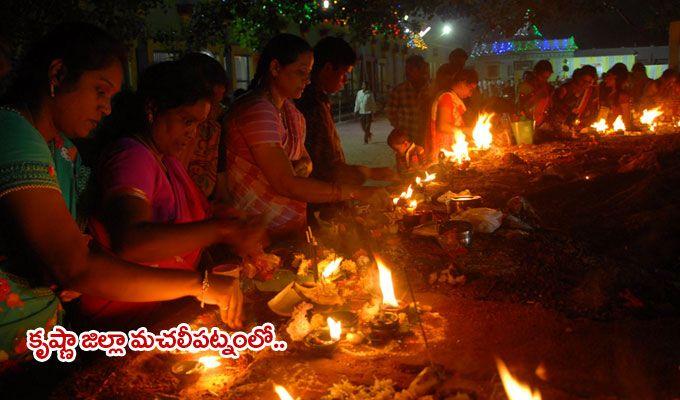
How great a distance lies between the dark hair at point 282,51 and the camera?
3.61 m

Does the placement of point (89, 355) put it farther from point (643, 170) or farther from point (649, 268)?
point (643, 170)

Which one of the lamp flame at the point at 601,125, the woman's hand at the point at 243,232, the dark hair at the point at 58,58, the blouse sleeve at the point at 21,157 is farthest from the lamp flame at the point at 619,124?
the blouse sleeve at the point at 21,157

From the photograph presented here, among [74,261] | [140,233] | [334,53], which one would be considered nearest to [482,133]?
[334,53]

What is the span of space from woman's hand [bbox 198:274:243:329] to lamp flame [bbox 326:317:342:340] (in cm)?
43

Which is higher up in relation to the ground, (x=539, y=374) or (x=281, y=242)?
(x=281, y=242)

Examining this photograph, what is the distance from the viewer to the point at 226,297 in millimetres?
2434

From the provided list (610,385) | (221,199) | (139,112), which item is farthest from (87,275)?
(610,385)

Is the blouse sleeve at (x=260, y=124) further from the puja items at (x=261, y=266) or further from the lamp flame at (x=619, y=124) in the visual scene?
the lamp flame at (x=619, y=124)

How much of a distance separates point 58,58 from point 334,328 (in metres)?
1.65

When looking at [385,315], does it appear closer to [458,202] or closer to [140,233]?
[140,233]

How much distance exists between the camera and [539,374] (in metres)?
2.38

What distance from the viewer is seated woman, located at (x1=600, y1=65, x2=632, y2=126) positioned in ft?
44.2

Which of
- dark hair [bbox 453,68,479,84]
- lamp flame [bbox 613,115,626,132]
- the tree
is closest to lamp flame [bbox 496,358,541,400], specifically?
dark hair [bbox 453,68,479,84]

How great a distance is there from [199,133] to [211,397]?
1916mm
